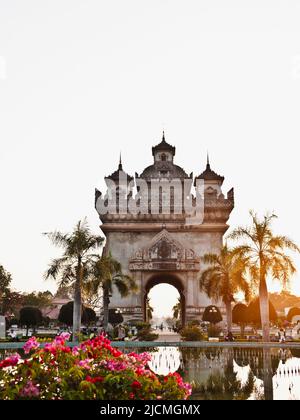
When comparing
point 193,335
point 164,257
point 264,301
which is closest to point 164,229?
point 164,257

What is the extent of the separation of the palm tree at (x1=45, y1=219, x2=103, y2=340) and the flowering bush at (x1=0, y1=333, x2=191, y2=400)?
28.1 m

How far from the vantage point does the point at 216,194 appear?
63219 millimetres

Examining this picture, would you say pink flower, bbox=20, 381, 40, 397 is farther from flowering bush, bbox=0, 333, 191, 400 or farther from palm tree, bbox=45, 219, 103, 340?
palm tree, bbox=45, 219, 103, 340

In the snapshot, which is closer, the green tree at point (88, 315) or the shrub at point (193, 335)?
the shrub at point (193, 335)

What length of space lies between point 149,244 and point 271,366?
118 ft

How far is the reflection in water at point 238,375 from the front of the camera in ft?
42.6

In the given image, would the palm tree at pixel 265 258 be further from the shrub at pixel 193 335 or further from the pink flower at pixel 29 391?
the pink flower at pixel 29 391

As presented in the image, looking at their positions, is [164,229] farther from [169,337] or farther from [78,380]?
[78,380]

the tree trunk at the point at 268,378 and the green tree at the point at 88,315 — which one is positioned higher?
the green tree at the point at 88,315

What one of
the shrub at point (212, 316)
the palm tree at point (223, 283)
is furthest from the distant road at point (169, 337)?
the palm tree at point (223, 283)

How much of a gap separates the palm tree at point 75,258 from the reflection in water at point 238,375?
1161cm

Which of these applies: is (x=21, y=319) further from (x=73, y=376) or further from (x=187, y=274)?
(x=73, y=376)

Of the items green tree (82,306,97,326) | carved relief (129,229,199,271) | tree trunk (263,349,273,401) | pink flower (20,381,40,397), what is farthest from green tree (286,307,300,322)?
pink flower (20,381,40,397)
